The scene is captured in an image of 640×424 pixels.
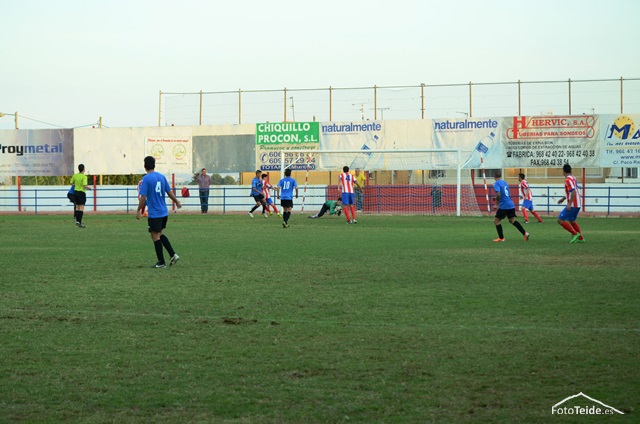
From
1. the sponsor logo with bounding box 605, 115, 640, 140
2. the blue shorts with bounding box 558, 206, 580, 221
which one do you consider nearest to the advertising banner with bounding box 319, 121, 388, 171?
the sponsor logo with bounding box 605, 115, 640, 140

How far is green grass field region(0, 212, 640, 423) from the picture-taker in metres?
5.75

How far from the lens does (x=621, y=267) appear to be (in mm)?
14516

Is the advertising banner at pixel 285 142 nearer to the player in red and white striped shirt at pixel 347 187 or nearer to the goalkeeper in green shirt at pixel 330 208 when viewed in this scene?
the goalkeeper in green shirt at pixel 330 208

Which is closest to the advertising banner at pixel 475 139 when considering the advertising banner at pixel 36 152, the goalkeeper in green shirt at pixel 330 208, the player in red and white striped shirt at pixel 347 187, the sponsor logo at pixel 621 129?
the sponsor logo at pixel 621 129

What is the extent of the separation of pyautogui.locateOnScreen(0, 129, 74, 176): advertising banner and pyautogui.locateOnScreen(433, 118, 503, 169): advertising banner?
2017cm

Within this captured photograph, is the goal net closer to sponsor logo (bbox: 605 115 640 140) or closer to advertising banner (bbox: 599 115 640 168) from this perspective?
advertising banner (bbox: 599 115 640 168)

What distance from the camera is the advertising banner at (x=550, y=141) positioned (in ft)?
135

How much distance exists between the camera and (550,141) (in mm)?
41562

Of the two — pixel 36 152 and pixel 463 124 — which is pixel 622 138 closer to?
pixel 463 124

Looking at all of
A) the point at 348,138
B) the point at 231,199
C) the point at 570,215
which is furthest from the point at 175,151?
the point at 570,215

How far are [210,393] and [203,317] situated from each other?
3303 millimetres

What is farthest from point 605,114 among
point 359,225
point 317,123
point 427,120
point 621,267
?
point 621,267

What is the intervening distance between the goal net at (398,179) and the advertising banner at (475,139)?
607 mm

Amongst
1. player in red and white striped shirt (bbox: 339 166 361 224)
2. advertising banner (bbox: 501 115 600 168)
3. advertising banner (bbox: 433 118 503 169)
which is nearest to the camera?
player in red and white striped shirt (bbox: 339 166 361 224)
